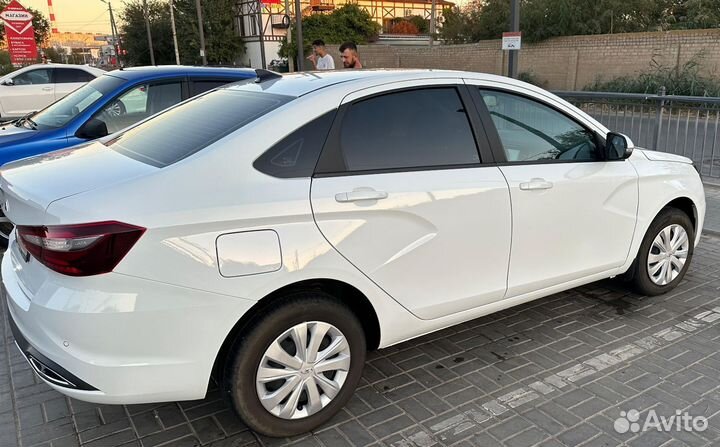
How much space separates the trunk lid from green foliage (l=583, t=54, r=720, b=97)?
709 inches

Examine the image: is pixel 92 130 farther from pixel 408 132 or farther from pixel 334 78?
pixel 408 132

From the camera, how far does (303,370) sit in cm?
268

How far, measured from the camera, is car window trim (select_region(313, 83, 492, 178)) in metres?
2.71

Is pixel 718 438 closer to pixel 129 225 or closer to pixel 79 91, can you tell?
pixel 129 225

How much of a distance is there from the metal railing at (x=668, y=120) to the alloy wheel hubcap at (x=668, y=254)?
3654 millimetres

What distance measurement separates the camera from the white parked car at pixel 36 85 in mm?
13812

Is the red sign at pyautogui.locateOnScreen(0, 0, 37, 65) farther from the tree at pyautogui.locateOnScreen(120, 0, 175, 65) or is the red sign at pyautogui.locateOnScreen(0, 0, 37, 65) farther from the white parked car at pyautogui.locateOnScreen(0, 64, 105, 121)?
the tree at pyautogui.locateOnScreen(120, 0, 175, 65)

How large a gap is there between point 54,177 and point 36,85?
13532 millimetres

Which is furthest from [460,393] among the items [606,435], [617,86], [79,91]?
[617,86]

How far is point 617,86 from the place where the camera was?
20250mm

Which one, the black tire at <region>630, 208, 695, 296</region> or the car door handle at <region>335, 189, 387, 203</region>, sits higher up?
the car door handle at <region>335, 189, 387, 203</region>

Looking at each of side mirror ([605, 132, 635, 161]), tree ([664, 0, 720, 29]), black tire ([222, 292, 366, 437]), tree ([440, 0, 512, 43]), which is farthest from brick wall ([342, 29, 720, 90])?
black tire ([222, 292, 366, 437])

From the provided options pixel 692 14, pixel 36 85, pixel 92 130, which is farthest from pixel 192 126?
pixel 692 14

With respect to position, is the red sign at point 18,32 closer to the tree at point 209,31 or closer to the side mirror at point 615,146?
the side mirror at point 615,146
